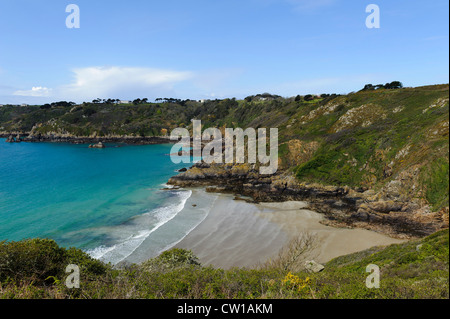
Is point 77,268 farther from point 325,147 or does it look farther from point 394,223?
point 325,147

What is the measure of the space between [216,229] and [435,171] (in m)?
31.5

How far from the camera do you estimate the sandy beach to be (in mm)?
27312

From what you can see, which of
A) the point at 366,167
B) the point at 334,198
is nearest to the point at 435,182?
the point at 366,167

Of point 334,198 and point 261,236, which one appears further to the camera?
point 334,198

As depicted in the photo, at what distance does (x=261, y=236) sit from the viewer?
32.2 metres

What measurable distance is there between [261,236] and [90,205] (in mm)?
32807

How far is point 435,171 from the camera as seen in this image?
32250 mm

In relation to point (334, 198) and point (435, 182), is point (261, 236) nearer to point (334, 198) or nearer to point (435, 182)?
point (334, 198)

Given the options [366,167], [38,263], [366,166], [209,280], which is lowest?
[209,280]

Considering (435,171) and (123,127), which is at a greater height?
(123,127)

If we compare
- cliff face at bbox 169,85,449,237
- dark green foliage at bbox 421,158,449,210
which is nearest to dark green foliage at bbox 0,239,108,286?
cliff face at bbox 169,85,449,237

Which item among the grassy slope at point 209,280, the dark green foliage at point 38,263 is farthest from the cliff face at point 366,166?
→ the dark green foliage at point 38,263
